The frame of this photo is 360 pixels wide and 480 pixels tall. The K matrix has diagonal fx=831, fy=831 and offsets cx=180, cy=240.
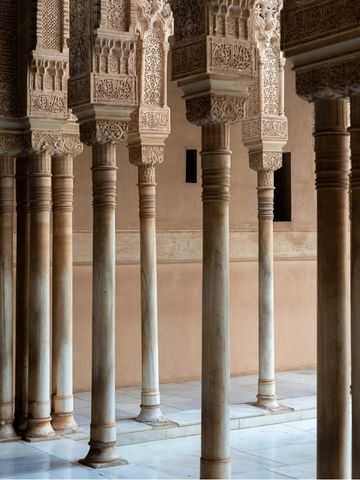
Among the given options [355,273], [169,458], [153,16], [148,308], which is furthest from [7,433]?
[355,273]

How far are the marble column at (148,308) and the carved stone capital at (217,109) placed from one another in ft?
12.8

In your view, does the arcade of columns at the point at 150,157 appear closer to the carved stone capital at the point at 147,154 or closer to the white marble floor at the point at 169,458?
the carved stone capital at the point at 147,154

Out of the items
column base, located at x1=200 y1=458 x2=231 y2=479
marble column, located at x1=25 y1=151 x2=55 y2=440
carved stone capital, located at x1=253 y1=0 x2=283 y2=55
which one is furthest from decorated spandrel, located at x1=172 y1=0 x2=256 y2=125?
carved stone capital, located at x1=253 y1=0 x2=283 y2=55

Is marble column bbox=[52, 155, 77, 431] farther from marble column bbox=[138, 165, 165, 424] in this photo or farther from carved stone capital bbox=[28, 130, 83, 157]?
marble column bbox=[138, 165, 165, 424]

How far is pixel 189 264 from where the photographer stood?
45.4 ft

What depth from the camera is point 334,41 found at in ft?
16.9

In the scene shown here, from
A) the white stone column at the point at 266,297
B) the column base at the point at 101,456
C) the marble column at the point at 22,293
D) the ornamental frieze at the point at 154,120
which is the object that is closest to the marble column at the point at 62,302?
the marble column at the point at 22,293

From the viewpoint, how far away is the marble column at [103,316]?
8.26m

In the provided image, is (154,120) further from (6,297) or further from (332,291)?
(332,291)

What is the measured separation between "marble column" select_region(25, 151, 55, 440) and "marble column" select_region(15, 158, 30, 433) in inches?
16.8

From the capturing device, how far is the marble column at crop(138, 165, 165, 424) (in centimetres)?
1043

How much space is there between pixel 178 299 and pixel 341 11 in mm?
8940

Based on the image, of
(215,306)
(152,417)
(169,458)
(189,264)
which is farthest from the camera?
(189,264)

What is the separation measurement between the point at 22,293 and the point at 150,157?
7.74 ft
